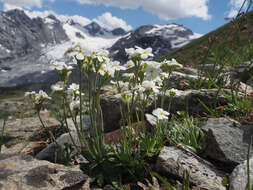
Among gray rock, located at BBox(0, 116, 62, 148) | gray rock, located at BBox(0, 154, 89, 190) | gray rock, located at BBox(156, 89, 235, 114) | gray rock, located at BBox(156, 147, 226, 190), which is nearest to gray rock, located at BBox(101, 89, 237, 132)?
gray rock, located at BBox(156, 89, 235, 114)

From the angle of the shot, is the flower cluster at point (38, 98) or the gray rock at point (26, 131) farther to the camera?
the gray rock at point (26, 131)

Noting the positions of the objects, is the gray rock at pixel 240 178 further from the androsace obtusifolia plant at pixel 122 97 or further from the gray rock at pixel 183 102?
the gray rock at pixel 183 102

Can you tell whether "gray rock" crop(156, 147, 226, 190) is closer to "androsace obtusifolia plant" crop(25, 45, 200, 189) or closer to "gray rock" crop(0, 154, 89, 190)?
"androsace obtusifolia plant" crop(25, 45, 200, 189)

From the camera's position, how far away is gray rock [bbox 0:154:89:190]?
116 inches

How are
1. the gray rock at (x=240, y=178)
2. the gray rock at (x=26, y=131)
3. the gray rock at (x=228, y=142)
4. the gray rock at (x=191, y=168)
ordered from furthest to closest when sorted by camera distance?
1. the gray rock at (x=26, y=131)
2. the gray rock at (x=228, y=142)
3. the gray rock at (x=191, y=168)
4. the gray rock at (x=240, y=178)

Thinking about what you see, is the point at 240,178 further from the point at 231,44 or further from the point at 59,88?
the point at 231,44

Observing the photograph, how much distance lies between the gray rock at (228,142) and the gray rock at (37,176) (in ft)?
7.19

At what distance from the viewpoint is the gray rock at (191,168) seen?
294 centimetres

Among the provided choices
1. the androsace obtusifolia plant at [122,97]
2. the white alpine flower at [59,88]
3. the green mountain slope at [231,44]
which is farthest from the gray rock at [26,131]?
the green mountain slope at [231,44]

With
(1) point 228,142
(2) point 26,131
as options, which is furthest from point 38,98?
(2) point 26,131

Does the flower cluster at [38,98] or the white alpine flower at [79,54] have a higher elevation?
the white alpine flower at [79,54]

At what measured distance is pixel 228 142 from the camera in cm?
333

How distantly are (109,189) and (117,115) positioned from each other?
11.2 ft

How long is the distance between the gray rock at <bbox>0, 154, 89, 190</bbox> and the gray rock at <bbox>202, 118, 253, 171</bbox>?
2.19m
